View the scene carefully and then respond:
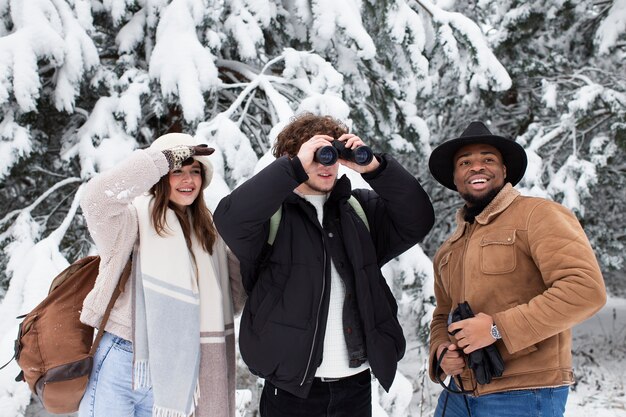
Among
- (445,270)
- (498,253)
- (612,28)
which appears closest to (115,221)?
(445,270)

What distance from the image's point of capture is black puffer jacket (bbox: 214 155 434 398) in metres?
2.12

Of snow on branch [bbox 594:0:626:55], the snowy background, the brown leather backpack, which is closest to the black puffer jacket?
the brown leather backpack

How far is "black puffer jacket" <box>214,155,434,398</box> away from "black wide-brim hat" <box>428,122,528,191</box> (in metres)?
0.24

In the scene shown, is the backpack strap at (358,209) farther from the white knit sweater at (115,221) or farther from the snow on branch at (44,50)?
the snow on branch at (44,50)

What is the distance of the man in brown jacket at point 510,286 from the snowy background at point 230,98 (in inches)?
47.4

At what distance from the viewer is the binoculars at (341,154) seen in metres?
2.11

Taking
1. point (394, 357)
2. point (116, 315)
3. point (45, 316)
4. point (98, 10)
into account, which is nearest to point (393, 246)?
point (394, 357)

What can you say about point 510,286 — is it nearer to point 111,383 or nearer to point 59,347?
point 111,383

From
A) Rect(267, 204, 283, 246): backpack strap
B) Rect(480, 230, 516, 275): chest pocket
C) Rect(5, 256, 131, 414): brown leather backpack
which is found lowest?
Rect(5, 256, 131, 414): brown leather backpack

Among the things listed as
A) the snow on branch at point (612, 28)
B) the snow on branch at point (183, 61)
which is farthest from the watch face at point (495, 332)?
the snow on branch at point (612, 28)

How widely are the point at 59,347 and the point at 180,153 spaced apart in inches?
40.2

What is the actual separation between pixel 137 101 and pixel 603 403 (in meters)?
6.39

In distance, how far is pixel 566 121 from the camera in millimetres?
6809

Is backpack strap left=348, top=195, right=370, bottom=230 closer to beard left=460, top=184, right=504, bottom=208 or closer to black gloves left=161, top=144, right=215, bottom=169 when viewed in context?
beard left=460, top=184, right=504, bottom=208
